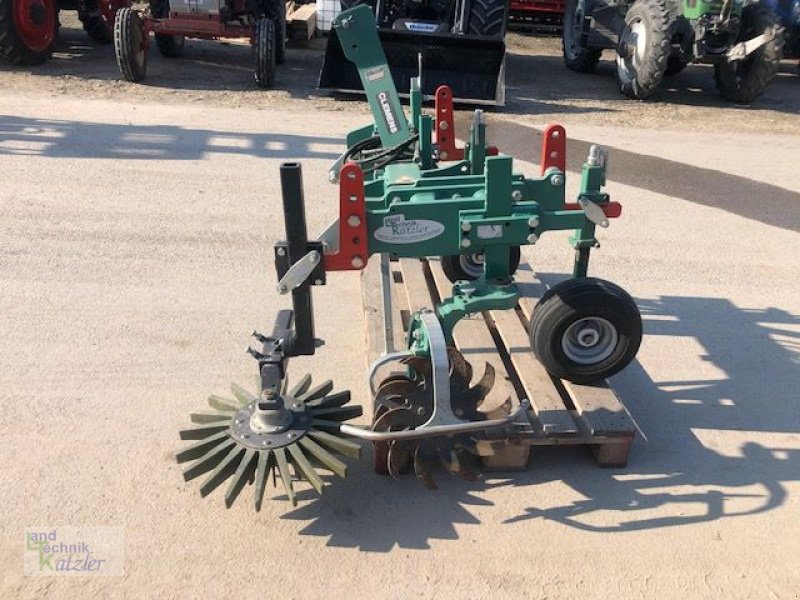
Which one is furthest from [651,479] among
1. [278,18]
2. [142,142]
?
[278,18]

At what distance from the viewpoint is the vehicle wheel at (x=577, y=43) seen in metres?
11.5

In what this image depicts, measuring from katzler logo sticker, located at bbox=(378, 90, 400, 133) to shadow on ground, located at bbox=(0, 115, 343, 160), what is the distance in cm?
245

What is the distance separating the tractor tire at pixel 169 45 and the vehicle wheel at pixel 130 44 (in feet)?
4.70

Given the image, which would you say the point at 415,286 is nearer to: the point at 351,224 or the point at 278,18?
the point at 351,224

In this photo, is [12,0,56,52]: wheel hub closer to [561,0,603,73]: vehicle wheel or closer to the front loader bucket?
the front loader bucket

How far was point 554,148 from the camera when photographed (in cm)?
354

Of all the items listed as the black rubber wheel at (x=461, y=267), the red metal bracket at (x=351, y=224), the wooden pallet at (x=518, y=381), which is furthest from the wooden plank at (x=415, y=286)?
the red metal bracket at (x=351, y=224)

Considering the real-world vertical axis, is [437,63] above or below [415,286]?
A: above

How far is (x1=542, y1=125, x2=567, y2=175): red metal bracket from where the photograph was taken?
353 centimetres

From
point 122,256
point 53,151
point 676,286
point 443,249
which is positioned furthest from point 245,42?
point 443,249

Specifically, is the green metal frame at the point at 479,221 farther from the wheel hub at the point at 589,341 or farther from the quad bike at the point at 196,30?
the quad bike at the point at 196,30

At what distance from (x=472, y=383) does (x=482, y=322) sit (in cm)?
58

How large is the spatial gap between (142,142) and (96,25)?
18.1 ft

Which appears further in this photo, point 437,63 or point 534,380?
point 437,63
